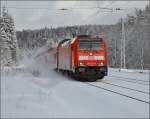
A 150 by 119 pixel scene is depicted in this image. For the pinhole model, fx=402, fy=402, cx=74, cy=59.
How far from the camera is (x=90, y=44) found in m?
27.8

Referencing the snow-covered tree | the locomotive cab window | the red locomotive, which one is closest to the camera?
the red locomotive

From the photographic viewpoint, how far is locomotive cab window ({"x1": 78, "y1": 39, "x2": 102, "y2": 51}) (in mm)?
27675

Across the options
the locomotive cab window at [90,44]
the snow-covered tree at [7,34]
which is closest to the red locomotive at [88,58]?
the locomotive cab window at [90,44]

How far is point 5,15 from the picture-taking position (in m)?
79.8

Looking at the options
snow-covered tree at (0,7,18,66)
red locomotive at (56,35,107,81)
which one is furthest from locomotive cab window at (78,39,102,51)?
snow-covered tree at (0,7,18,66)

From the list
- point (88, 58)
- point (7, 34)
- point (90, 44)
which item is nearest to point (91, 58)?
point (88, 58)

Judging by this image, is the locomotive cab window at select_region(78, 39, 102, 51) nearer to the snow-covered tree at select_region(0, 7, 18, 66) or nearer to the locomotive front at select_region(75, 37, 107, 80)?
the locomotive front at select_region(75, 37, 107, 80)

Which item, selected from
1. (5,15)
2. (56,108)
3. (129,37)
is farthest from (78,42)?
(129,37)

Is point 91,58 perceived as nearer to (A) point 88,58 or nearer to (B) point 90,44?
(A) point 88,58

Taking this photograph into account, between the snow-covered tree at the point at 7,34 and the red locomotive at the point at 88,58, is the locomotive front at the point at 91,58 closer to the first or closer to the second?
the red locomotive at the point at 88,58

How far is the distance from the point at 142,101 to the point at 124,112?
271cm

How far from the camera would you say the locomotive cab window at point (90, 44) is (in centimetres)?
2767

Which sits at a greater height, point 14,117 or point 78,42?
point 78,42

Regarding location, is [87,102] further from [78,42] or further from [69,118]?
[78,42]
